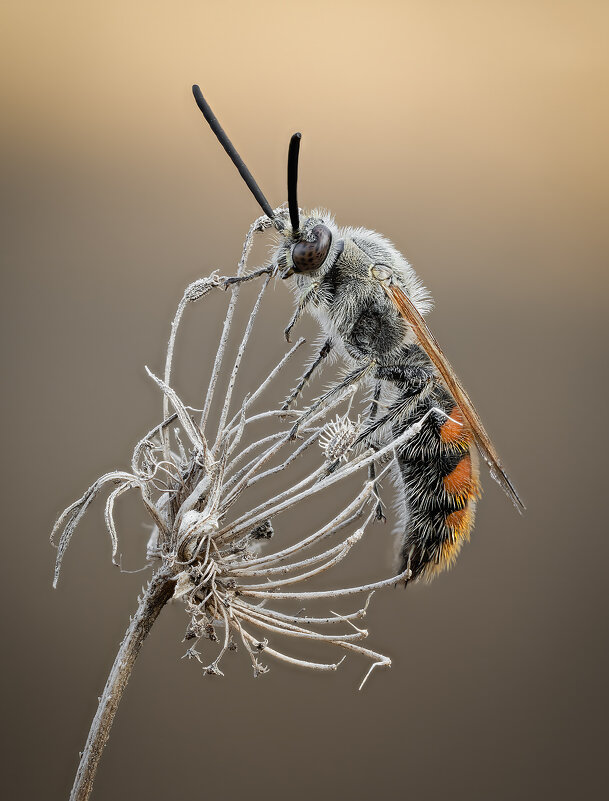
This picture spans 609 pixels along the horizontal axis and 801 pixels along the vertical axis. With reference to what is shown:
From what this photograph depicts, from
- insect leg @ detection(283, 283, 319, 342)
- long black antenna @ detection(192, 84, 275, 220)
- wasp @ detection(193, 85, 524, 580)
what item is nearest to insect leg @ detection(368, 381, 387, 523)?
wasp @ detection(193, 85, 524, 580)

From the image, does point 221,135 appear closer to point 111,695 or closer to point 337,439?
point 337,439

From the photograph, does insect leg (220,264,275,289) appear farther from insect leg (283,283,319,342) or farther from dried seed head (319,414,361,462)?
dried seed head (319,414,361,462)

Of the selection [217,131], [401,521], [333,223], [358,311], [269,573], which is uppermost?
[217,131]

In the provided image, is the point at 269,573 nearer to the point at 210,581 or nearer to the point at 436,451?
the point at 210,581

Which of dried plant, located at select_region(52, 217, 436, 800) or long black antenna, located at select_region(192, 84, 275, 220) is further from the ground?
long black antenna, located at select_region(192, 84, 275, 220)

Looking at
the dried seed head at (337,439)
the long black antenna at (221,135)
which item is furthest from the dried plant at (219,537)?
the long black antenna at (221,135)

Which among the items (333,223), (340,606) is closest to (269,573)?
(333,223)
